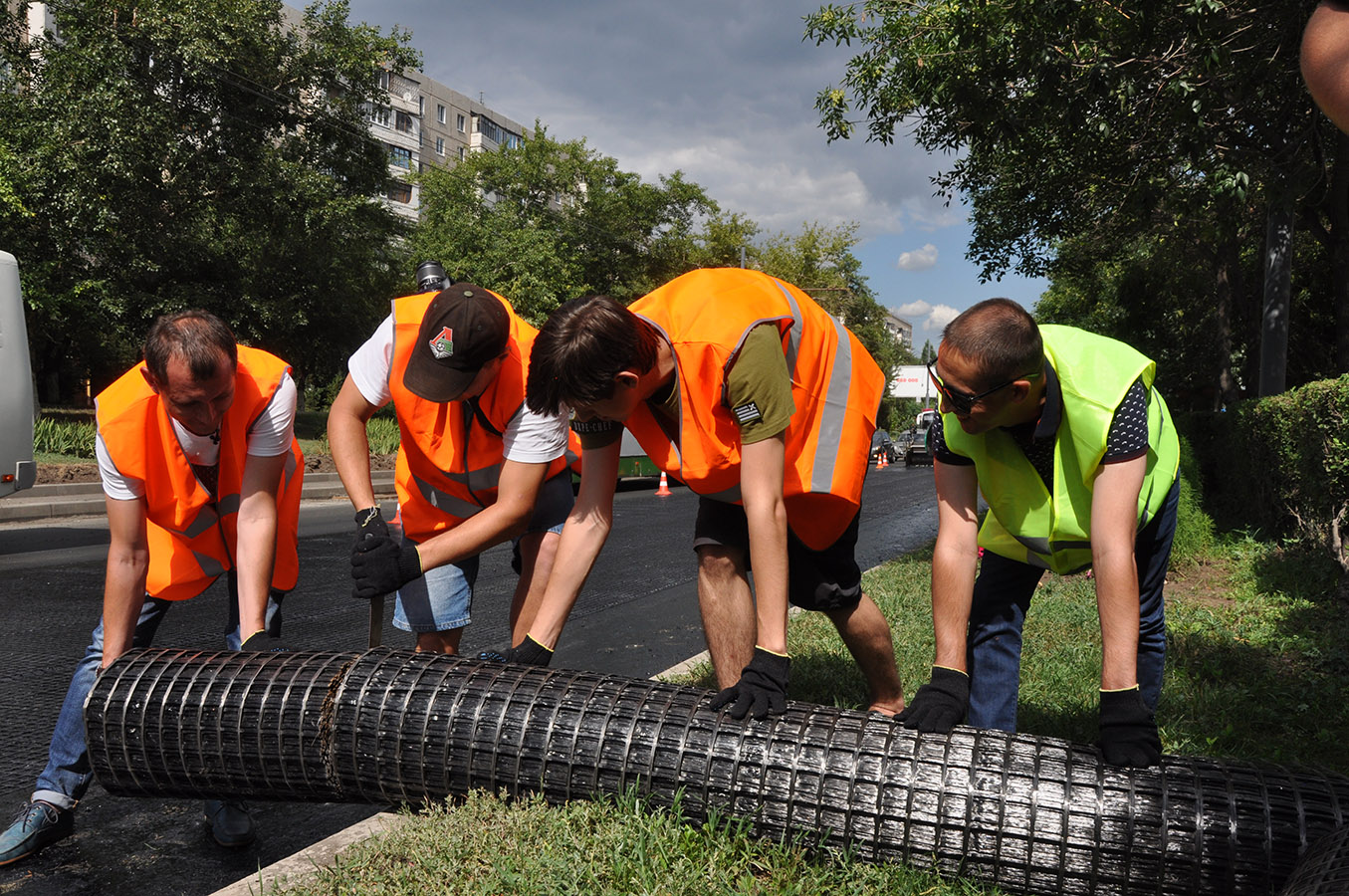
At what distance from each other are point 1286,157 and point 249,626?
8.59 meters

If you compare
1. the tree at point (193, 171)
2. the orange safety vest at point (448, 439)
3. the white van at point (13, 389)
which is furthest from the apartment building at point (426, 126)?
the orange safety vest at point (448, 439)

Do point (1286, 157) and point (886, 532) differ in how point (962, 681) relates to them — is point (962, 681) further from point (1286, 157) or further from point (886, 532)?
point (886, 532)

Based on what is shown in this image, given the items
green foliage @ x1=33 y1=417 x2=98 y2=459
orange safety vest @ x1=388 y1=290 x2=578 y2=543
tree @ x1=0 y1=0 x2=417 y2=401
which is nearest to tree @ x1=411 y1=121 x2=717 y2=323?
tree @ x1=0 y1=0 x2=417 y2=401

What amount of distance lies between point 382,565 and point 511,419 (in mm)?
618

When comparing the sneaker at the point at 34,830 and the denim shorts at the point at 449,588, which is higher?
the denim shorts at the point at 449,588

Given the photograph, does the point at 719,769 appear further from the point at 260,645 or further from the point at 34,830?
the point at 34,830

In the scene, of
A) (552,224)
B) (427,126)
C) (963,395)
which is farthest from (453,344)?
(427,126)

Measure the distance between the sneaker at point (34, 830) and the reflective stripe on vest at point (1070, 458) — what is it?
274cm

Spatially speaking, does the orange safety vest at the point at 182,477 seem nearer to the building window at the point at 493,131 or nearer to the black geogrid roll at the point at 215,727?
the black geogrid roll at the point at 215,727

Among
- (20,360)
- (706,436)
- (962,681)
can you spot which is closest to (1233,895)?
(962,681)

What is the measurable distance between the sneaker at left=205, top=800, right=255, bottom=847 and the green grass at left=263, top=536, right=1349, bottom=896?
2.32 ft

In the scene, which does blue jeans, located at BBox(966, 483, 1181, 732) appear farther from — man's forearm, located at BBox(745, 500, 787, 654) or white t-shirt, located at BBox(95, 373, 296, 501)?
white t-shirt, located at BBox(95, 373, 296, 501)

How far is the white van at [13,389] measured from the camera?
28.5ft

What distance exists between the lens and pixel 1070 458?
258 cm
